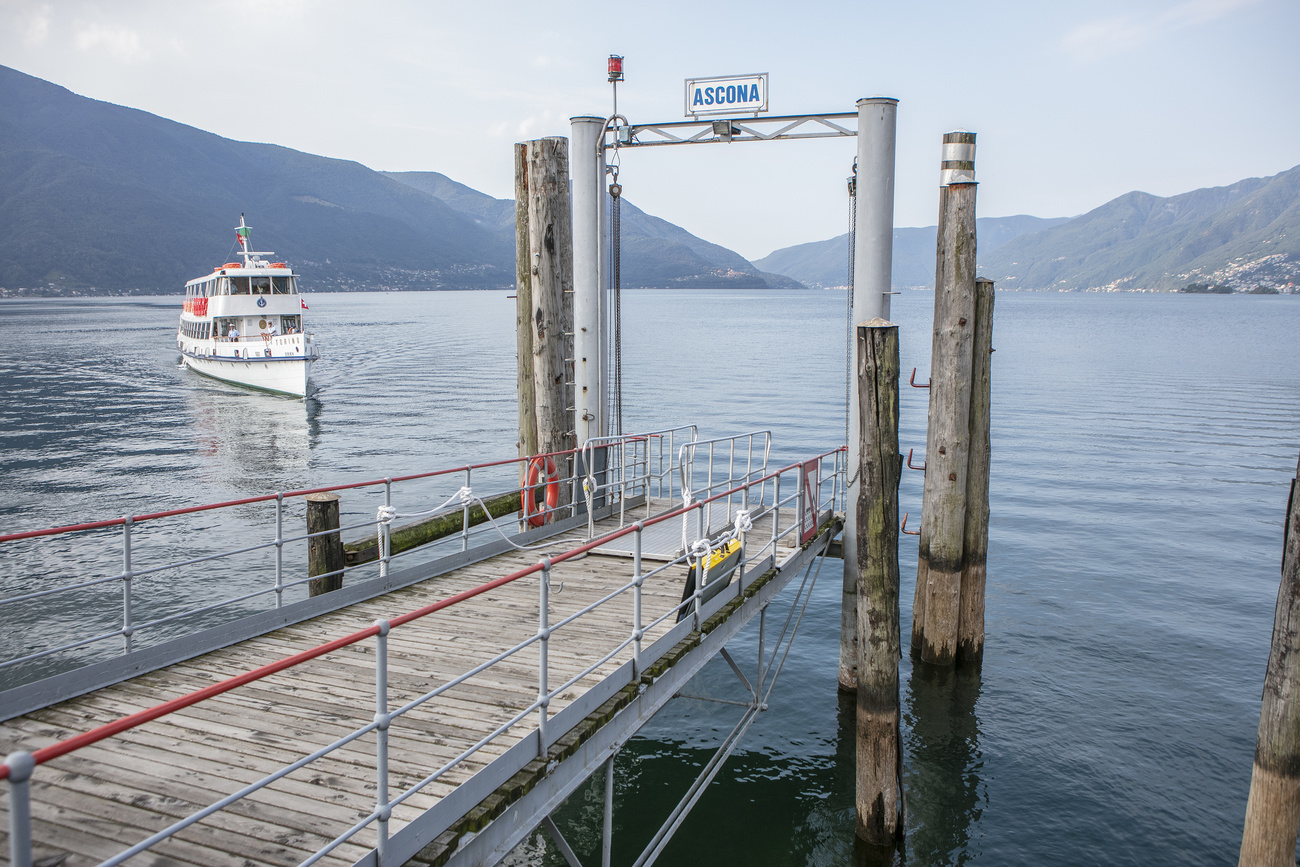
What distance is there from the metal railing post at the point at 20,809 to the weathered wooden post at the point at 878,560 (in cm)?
675

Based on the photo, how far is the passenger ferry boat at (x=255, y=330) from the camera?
1848 inches

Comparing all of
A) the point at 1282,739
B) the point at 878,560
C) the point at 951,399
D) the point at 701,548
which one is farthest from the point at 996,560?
the point at 701,548

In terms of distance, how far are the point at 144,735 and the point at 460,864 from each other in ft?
8.05

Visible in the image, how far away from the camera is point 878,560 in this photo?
8367 mm

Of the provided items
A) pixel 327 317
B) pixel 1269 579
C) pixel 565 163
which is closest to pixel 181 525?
pixel 565 163

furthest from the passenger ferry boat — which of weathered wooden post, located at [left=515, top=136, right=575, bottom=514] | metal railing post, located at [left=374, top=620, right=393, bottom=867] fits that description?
metal railing post, located at [left=374, top=620, right=393, bottom=867]

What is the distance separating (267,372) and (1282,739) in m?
49.1

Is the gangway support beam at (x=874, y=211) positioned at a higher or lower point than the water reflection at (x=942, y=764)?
higher

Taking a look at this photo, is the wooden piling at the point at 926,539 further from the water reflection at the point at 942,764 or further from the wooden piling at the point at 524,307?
the wooden piling at the point at 524,307

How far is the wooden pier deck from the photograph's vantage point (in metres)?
4.54

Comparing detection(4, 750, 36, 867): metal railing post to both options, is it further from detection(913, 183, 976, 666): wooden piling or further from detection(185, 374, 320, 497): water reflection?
detection(185, 374, 320, 497): water reflection

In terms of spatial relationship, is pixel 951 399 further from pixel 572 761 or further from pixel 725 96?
pixel 572 761

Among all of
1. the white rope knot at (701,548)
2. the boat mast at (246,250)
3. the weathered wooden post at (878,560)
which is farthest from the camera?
the boat mast at (246,250)

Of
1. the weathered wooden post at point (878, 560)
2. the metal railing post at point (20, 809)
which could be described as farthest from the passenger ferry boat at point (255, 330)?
the metal railing post at point (20, 809)
